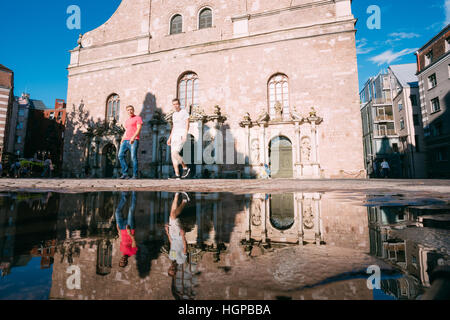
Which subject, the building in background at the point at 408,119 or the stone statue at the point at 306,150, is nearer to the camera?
the stone statue at the point at 306,150

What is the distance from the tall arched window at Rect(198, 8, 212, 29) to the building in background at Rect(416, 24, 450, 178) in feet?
54.8

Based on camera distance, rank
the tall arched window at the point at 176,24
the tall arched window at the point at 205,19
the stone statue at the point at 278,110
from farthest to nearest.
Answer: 1. the tall arched window at the point at 176,24
2. the tall arched window at the point at 205,19
3. the stone statue at the point at 278,110

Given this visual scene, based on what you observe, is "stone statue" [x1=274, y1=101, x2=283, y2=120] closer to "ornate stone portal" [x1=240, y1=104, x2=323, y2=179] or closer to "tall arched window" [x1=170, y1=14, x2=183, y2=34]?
"ornate stone portal" [x1=240, y1=104, x2=323, y2=179]

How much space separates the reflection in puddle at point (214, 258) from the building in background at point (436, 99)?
22.1m

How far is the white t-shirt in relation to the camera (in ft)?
19.3

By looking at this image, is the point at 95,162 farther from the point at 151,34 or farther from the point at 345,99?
the point at 345,99

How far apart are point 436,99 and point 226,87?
17.1 metres

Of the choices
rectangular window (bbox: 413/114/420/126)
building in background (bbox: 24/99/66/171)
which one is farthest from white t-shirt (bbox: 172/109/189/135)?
building in background (bbox: 24/99/66/171)

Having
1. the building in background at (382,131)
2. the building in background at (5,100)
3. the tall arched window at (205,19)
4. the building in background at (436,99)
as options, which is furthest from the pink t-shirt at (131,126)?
the building in background at (382,131)

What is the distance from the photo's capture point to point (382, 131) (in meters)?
26.8

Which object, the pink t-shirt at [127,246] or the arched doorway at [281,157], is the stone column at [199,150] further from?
the pink t-shirt at [127,246]

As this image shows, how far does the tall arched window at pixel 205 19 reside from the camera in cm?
1378

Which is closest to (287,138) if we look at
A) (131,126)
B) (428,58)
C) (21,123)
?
(131,126)
